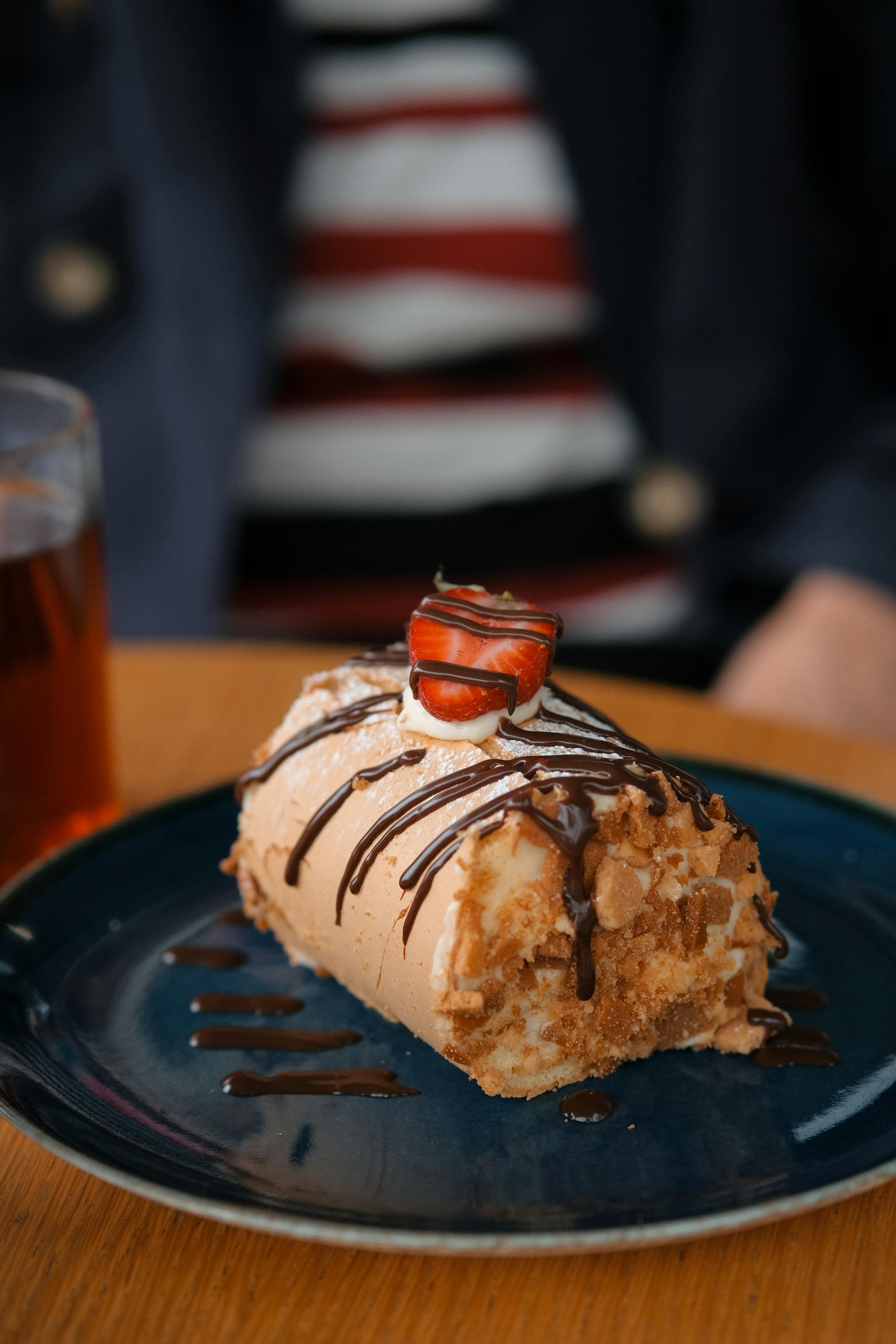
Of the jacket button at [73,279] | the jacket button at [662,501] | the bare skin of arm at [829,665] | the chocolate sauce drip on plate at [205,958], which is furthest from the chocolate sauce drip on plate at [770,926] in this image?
the jacket button at [73,279]

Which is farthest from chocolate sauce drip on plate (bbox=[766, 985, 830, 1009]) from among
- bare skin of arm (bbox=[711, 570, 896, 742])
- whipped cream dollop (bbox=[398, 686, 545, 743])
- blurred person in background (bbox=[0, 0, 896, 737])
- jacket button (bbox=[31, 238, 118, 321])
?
jacket button (bbox=[31, 238, 118, 321])

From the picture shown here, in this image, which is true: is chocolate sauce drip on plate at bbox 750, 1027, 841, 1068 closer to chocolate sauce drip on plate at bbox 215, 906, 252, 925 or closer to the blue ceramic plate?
the blue ceramic plate

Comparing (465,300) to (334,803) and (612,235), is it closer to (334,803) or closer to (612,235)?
(612,235)

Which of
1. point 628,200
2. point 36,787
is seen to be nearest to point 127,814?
point 36,787

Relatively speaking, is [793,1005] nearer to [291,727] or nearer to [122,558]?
[291,727]

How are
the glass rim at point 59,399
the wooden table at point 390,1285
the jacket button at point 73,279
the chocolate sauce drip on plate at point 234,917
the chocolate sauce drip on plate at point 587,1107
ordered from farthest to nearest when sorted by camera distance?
the jacket button at point 73,279
the glass rim at point 59,399
the chocolate sauce drip on plate at point 234,917
the chocolate sauce drip on plate at point 587,1107
the wooden table at point 390,1285

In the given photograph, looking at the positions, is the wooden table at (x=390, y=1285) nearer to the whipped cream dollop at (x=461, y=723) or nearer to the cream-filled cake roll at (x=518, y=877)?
the cream-filled cake roll at (x=518, y=877)

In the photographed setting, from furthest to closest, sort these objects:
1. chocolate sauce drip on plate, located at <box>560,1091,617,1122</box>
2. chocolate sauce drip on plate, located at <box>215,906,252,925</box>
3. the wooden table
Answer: chocolate sauce drip on plate, located at <box>215,906,252,925</box> < chocolate sauce drip on plate, located at <box>560,1091,617,1122</box> < the wooden table

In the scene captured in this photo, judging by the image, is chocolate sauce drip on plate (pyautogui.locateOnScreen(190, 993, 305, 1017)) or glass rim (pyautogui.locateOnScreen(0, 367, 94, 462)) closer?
chocolate sauce drip on plate (pyautogui.locateOnScreen(190, 993, 305, 1017))

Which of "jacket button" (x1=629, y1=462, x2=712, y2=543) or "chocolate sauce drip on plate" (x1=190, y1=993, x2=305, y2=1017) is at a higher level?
"chocolate sauce drip on plate" (x1=190, y1=993, x2=305, y2=1017)
